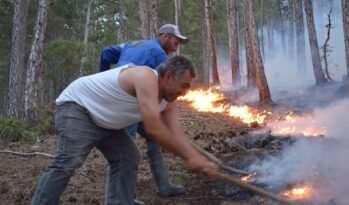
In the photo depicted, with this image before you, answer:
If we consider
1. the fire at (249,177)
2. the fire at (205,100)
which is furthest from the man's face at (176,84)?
the fire at (205,100)

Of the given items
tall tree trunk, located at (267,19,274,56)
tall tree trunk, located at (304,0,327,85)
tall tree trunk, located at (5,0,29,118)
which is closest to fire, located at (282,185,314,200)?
tall tree trunk, located at (5,0,29,118)

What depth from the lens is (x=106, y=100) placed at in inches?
132

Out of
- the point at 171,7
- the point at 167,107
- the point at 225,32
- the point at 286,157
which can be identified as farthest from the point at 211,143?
the point at 225,32

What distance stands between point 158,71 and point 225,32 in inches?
1836

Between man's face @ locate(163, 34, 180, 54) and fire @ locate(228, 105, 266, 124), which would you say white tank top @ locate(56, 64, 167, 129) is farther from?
fire @ locate(228, 105, 266, 124)

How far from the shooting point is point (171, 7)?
33.3m

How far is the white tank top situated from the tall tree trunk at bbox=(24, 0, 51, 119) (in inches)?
282

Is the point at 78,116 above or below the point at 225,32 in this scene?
below

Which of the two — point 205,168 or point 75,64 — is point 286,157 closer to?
point 205,168

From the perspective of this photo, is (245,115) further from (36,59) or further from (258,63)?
(36,59)

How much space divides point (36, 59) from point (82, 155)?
758 cm

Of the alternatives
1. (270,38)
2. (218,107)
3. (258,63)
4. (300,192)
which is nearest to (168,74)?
(300,192)

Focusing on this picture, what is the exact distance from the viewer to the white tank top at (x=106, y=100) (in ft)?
10.8

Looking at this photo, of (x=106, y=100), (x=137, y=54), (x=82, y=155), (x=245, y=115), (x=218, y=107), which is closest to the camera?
(x=106, y=100)
